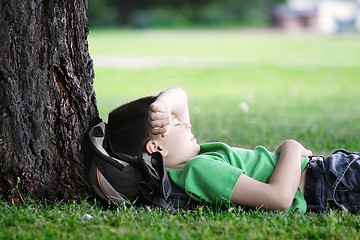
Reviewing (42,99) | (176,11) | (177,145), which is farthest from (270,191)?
(176,11)

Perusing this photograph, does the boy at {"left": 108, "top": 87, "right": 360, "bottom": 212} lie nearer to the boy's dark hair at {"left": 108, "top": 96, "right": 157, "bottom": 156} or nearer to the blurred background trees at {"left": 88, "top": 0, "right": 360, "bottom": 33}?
the boy's dark hair at {"left": 108, "top": 96, "right": 157, "bottom": 156}

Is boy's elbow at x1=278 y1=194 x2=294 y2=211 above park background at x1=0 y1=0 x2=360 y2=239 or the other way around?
above

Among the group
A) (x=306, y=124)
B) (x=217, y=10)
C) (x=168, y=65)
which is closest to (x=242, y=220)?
(x=306, y=124)

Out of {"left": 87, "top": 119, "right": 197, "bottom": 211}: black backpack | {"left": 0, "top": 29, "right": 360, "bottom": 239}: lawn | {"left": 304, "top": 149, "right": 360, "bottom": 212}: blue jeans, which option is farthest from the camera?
{"left": 304, "top": 149, "right": 360, "bottom": 212}: blue jeans

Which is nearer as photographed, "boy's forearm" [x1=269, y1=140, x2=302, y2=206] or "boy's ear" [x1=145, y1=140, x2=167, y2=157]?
"boy's forearm" [x1=269, y1=140, x2=302, y2=206]

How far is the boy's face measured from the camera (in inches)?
119

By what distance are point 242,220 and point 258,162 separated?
0.52 m

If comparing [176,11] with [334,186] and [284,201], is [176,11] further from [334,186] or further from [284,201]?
[284,201]

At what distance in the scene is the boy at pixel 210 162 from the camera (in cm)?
284

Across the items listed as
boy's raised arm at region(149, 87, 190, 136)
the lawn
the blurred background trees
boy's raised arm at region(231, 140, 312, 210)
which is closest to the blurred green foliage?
the blurred background trees

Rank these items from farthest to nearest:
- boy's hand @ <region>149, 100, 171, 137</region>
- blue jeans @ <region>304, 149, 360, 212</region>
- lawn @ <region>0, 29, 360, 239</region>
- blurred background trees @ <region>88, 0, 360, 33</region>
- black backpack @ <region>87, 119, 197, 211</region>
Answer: blurred background trees @ <region>88, 0, 360, 33</region> < blue jeans @ <region>304, 149, 360, 212</region> < black backpack @ <region>87, 119, 197, 211</region> < boy's hand @ <region>149, 100, 171, 137</region> < lawn @ <region>0, 29, 360, 239</region>

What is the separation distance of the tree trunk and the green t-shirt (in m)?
0.62

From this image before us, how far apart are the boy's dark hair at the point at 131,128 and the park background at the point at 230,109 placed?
333 millimetres

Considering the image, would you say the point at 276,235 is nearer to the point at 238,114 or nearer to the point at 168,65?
the point at 238,114
